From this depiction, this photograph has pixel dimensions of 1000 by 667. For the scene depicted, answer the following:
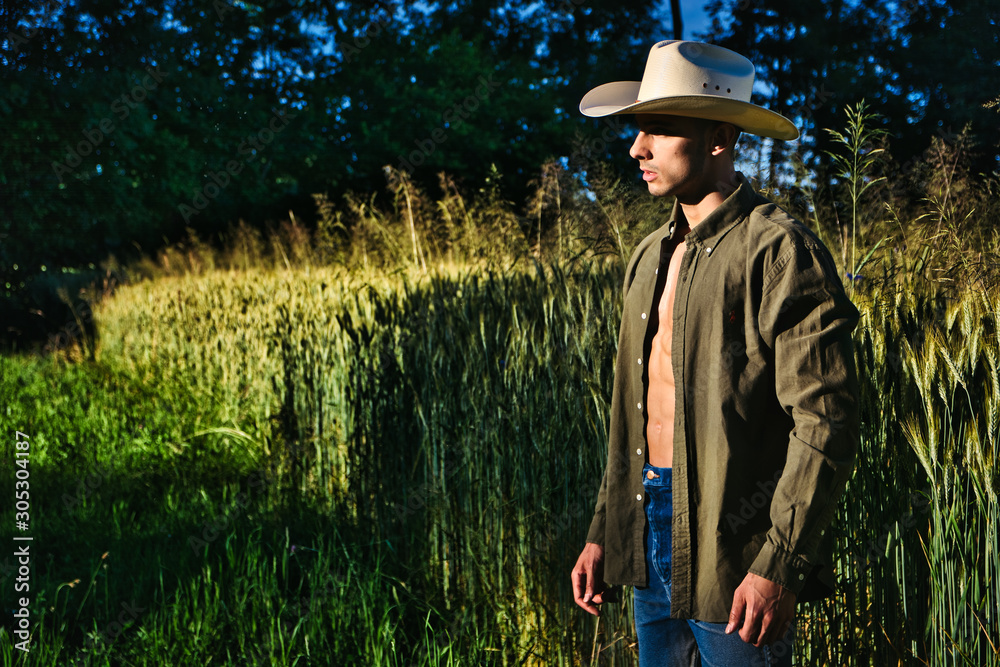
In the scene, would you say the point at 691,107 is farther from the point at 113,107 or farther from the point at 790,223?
the point at 113,107

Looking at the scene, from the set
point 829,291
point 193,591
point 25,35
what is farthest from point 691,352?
point 25,35

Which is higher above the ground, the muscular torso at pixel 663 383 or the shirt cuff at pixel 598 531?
the muscular torso at pixel 663 383

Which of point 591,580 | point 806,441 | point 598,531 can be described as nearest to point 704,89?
point 806,441

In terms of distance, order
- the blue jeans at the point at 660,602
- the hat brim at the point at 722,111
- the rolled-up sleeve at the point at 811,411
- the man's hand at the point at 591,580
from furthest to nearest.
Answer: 1. the man's hand at the point at 591,580
2. the blue jeans at the point at 660,602
3. the hat brim at the point at 722,111
4. the rolled-up sleeve at the point at 811,411

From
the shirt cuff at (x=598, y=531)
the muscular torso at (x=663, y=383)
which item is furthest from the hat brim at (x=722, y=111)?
the shirt cuff at (x=598, y=531)

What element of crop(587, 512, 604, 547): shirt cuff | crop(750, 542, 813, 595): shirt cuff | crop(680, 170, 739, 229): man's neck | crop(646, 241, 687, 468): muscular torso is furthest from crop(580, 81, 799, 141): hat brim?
crop(587, 512, 604, 547): shirt cuff

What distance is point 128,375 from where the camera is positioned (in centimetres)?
897

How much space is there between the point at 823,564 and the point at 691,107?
0.99 meters

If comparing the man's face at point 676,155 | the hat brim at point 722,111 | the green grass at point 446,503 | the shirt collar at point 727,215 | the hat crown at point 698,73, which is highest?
the hat crown at point 698,73

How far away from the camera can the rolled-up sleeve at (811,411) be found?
1431 millimetres

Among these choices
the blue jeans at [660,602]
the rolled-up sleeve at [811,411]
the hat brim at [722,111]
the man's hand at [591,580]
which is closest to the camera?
the rolled-up sleeve at [811,411]

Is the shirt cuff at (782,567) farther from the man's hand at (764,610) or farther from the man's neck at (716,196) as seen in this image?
the man's neck at (716,196)

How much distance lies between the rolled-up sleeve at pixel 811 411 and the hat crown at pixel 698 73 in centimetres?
43

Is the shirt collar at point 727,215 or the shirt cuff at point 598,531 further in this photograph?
the shirt cuff at point 598,531
